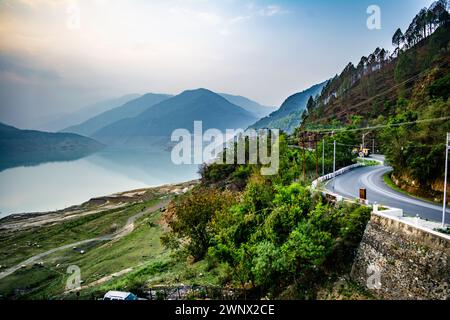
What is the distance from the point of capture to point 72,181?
108188 millimetres

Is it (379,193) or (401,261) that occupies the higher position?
(379,193)

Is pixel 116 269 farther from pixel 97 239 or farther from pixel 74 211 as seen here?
pixel 74 211

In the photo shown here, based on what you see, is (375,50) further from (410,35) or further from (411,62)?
(411,62)

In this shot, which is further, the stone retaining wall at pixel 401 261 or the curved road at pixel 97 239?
the curved road at pixel 97 239

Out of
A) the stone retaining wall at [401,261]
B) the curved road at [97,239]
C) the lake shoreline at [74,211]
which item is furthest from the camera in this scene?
the lake shoreline at [74,211]

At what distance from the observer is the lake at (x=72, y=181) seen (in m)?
79.7

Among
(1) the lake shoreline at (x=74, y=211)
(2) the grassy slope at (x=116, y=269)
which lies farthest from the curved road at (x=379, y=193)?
(1) the lake shoreline at (x=74, y=211)

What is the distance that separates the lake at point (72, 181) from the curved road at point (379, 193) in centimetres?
7055

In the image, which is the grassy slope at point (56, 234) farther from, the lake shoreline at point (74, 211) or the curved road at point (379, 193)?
the curved road at point (379, 193)

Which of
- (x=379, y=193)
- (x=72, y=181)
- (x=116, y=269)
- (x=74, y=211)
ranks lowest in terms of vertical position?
(x=74, y=211)

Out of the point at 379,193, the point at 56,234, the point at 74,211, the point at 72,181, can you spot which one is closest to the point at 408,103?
the point at 379,193

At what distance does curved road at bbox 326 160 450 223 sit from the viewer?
624 inches

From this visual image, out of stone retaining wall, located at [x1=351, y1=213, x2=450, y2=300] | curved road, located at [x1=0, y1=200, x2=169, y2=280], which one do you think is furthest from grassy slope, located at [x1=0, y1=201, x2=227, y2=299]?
stone retaining wall, located at [x1=351, y1=213, x2=450, y2=300]

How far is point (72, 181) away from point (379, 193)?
355ft
